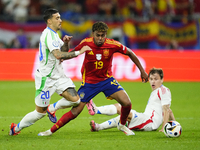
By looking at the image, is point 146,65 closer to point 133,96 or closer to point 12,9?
point 133,96

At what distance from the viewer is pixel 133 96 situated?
11.1m

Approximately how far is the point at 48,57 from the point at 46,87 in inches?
18.9

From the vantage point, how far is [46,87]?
5578 mm

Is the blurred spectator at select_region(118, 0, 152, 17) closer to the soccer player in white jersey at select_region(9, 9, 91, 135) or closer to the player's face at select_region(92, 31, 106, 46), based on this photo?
the player's face at select_region(92, 31, 106, 46)

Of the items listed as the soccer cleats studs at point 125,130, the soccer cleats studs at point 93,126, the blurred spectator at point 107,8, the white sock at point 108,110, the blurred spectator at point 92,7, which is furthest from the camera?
the blurred spectator at point 92,7

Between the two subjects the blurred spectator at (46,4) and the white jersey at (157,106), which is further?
the blurred spectator at (46,4)

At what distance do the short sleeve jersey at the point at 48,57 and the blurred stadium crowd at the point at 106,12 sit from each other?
11558mm

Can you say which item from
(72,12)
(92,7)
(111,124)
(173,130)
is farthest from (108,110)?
(92,7)

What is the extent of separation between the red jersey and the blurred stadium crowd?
37.6 feet

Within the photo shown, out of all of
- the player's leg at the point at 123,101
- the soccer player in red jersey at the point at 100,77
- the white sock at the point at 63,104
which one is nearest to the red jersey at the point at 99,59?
the soccer player in red jersey at the point at 100,77

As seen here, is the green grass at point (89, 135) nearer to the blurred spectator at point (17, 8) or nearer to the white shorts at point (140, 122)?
the white shorts at point (140, 122)

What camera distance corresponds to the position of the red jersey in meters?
5.89

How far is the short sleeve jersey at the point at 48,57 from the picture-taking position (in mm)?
5488

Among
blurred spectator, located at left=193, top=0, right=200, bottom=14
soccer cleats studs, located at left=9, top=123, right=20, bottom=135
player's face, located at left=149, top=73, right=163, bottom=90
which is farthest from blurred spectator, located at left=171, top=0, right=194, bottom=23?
soccer cleats studs, located at left=9, top=123, right=20, bottom=135
